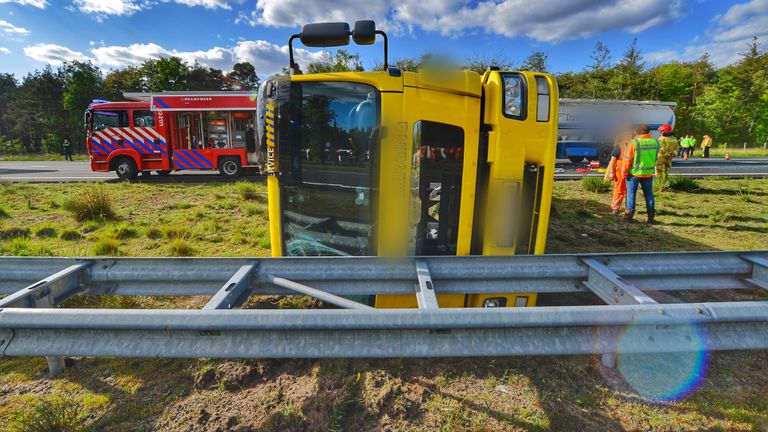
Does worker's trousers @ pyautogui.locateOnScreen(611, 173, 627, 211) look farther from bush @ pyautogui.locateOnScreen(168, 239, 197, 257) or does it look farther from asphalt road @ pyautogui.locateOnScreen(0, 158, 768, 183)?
bush @ pyautogui.locateOnScreen(168, 239, 197, 257)

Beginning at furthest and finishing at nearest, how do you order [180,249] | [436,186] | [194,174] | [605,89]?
[605,89] → [194,174] → [180,249] → [436,186]

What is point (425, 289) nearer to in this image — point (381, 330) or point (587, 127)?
point (381, 330)

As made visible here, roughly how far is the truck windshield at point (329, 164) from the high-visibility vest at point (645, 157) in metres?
6.65

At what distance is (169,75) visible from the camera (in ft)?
130

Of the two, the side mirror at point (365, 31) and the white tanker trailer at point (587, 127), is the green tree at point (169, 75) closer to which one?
the white tanker trailer at point (587, 127)

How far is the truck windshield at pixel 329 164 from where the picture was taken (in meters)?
2.74

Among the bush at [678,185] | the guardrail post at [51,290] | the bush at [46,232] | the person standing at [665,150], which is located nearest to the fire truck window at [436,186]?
the guardrail post at [51,290]

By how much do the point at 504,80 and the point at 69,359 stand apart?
12.8ft

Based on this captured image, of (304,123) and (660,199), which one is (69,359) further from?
(660,199)

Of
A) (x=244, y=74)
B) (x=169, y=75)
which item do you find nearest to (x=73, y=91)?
(x=169, y=75)

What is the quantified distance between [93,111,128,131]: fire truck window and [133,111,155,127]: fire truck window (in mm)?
381

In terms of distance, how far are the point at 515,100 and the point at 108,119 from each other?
1649 cm

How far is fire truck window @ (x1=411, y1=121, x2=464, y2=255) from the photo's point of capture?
109 inches

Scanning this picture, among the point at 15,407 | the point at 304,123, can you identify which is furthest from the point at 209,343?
the point at 15,407
